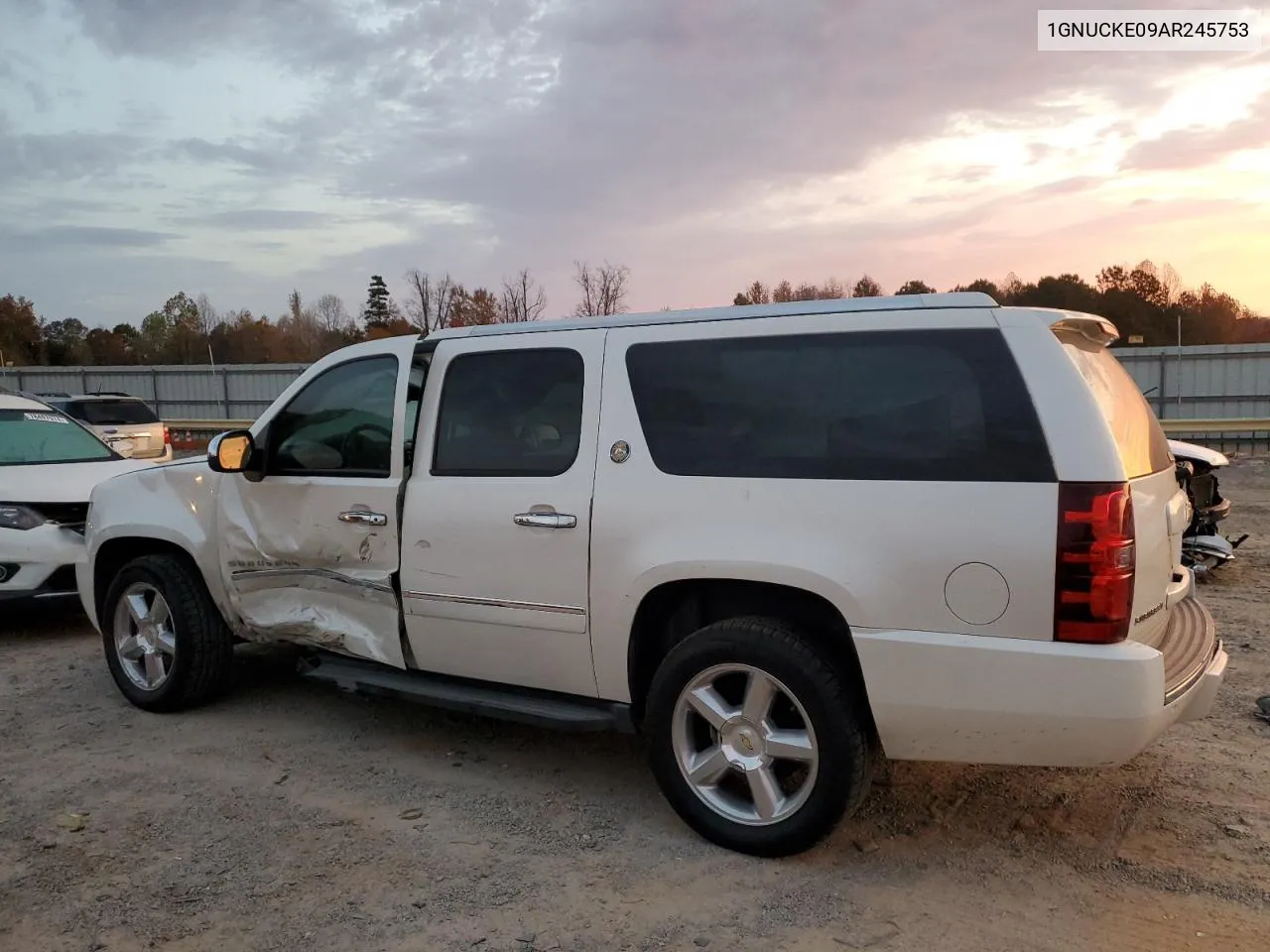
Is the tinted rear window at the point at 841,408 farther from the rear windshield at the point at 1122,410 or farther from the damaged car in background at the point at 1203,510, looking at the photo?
the damaged car in background at the point at 1203,510

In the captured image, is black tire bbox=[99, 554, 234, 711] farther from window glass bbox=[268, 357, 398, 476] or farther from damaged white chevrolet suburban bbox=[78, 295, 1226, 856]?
window glass bbox=[268, 357, 398, 476]

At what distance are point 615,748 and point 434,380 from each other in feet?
6.26

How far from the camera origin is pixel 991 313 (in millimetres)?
3141

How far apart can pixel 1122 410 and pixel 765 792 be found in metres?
1.81

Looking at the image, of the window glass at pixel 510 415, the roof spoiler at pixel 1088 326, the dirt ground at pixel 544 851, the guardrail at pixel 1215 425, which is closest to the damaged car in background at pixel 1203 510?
the dirt ground at pixel 544 851

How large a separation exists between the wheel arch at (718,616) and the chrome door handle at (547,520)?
0.41 m

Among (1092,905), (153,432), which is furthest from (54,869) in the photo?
(153,432)

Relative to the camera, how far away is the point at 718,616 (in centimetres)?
362

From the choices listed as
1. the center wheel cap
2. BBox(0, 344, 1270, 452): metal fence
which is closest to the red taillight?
the center wheel cap

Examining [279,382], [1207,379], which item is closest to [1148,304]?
[1207,379]

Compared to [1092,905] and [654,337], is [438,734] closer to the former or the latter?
[654,337]

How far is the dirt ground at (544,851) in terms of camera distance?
118 inches

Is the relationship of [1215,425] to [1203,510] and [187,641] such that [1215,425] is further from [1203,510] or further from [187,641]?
[187,641]

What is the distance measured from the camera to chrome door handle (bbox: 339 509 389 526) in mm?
4180
